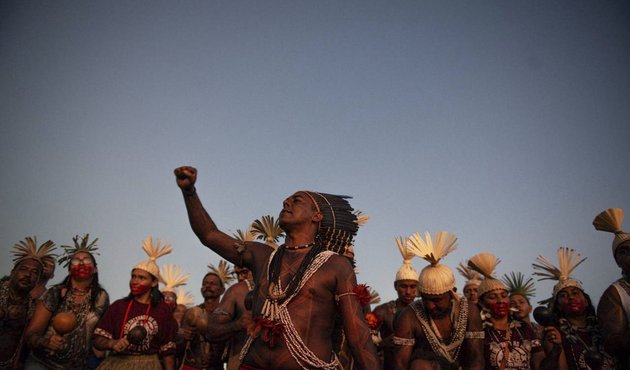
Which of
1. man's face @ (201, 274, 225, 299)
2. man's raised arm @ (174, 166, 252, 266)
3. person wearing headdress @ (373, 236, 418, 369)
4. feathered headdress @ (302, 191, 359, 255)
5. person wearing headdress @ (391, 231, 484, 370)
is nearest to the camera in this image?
man's raised arm @ (174, 166, 252, 266)

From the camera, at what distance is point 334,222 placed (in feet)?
13.9

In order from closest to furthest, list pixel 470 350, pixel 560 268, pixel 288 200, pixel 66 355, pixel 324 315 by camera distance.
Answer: pixel 324 315
pixel 288 200
pixel 470 350
pixel 66 355
pixel 560 268

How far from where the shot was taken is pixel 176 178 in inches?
152

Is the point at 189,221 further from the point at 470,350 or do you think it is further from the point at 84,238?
the point at 84,238

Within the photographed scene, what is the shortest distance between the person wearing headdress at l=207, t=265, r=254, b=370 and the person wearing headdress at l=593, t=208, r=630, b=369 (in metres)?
4.16

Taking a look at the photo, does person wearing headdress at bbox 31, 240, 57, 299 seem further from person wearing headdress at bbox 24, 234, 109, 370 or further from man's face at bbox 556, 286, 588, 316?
man's face at bbox 556, 286, 588, 316

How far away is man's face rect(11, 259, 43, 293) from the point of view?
24.6 ft

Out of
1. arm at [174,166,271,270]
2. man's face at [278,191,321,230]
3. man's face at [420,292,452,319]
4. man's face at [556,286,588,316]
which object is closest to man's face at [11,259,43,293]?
arm at [174,166,271,270]

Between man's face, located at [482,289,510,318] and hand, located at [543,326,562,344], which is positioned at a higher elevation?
man's face, located at [482,289,510,318]

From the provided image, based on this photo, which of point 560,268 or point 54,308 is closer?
point 54,308

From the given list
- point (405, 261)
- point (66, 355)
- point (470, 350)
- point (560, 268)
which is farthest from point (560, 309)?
point (66, 355)

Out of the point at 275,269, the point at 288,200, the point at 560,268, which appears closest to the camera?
the point at 275,269

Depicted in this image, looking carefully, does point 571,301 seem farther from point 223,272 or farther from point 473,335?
point 223,272

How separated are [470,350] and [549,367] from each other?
112 cm
